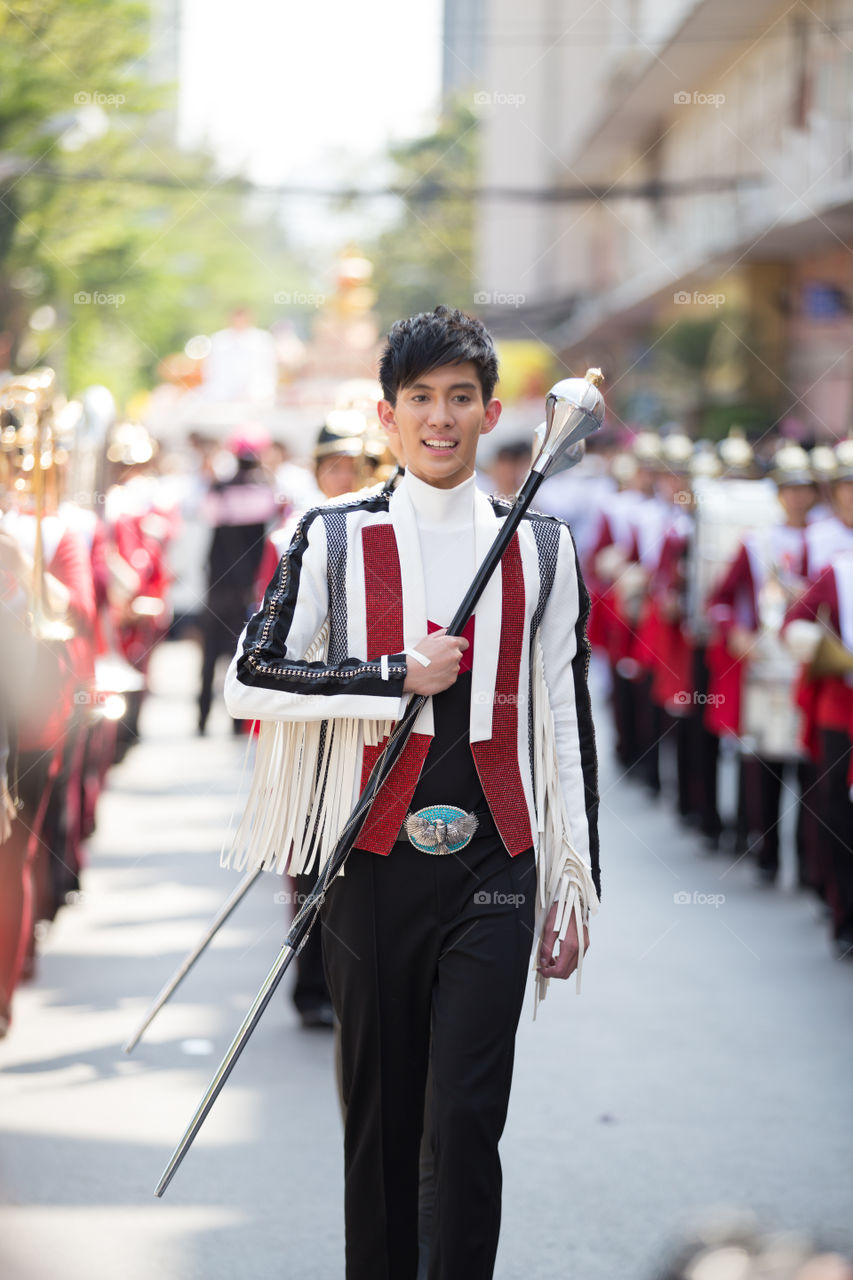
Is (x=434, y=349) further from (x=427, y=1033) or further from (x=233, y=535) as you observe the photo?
(x=233, y=535)

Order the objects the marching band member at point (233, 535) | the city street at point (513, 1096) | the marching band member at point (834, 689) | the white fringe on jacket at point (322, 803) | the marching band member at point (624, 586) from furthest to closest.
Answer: the marching band member at point (233, 535) < the marching band member at point (624, 586) < the marching band member at point (834, 689) < the city street at point (513, 1096) < the white fringe on jacket at point (322, 803)

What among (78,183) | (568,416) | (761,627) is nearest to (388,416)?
(568,416)

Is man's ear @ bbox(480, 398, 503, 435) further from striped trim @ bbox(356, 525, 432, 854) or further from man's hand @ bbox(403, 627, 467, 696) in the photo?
man's hand @ bbox(403, 627, 467, 696)

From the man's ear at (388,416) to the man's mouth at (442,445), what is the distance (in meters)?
0.11

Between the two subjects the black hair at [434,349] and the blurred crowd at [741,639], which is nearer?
the black hair at [434,349]

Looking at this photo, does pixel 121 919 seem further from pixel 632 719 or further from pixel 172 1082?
pixel 632 719

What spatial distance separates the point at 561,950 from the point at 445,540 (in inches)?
31.0

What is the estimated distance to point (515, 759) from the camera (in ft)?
10.7

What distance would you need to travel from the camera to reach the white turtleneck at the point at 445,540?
3.29 meters

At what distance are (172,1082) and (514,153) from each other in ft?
168

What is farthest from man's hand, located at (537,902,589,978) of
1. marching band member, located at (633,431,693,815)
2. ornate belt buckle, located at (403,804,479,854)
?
marching band member, located at (633,431,693,815)

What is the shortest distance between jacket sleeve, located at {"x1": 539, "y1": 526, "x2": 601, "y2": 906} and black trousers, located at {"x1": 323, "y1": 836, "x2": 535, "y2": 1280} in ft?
0.47

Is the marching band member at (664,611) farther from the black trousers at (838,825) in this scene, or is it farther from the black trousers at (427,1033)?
the black trousers at (427,1033)

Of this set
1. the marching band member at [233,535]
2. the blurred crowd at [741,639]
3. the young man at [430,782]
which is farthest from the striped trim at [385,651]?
the marching band member at [233,535]
